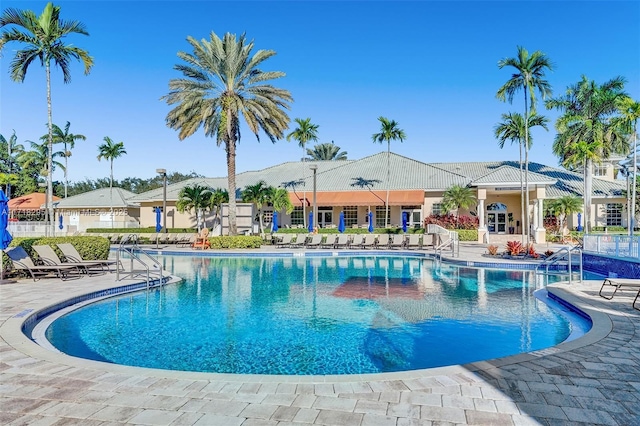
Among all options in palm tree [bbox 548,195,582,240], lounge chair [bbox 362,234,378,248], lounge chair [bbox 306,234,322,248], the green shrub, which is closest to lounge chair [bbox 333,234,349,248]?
lounge chair [bbox 362,234,378,248]

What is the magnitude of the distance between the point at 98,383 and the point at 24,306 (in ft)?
19.2

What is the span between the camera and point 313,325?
920 cm

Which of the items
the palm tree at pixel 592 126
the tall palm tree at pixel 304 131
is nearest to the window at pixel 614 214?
the palm tree at pixel 592 126

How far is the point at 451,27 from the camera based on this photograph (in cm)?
2059

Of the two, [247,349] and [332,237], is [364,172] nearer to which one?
[332,237]

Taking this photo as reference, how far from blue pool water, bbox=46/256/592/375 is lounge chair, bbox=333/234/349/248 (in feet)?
40.4

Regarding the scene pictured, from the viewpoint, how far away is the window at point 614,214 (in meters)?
35.1

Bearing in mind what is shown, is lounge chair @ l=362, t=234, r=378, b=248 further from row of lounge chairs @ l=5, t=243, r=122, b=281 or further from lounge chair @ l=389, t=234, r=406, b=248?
row of lounge chairs @ l=5, t=243, r=122, b=281

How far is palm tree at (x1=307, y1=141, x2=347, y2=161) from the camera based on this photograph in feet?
226

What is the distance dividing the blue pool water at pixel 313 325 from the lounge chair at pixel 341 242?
1232 cm

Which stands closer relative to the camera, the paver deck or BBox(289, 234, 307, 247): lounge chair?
the paver deck

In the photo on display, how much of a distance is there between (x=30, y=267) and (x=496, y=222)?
1376 inches

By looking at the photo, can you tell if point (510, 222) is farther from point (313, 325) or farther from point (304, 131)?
point (313, 325)

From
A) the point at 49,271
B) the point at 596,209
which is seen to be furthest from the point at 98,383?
the point at 596,209
